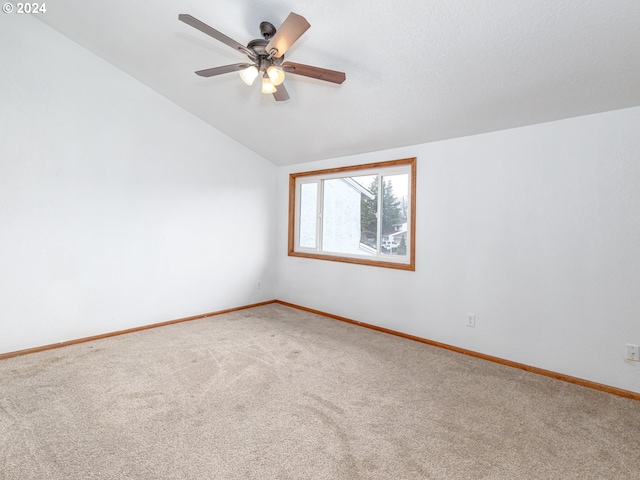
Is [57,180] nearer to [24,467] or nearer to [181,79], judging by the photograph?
[181,79]

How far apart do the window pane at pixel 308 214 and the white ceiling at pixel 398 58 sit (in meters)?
1.12

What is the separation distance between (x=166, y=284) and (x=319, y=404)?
259cm

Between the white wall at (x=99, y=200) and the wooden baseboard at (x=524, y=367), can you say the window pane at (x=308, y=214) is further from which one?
the wooden baseboard at (x=524, y=367)

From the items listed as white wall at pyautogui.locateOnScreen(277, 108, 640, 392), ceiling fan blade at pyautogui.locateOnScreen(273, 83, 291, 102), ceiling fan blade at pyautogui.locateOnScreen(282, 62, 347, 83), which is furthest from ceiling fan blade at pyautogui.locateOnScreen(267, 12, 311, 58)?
white wall at pyautogui.locateOnScreen(277, 108, 640, 392)

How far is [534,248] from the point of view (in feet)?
8.80

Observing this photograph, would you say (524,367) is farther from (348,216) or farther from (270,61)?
(270,61)

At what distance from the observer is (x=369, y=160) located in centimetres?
386

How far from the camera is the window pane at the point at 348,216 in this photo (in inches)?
158

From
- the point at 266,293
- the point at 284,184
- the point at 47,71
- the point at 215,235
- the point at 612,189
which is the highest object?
the point at 47,71

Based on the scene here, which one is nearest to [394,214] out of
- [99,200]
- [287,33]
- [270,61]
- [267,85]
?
[267,85]

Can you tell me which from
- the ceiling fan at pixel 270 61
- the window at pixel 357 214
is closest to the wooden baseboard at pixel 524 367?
the window at pixel 357 214

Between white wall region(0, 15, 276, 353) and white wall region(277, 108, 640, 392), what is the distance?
93.2 inches

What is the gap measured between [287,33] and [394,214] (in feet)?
7.82

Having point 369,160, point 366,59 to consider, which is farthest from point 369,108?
point 369,160
